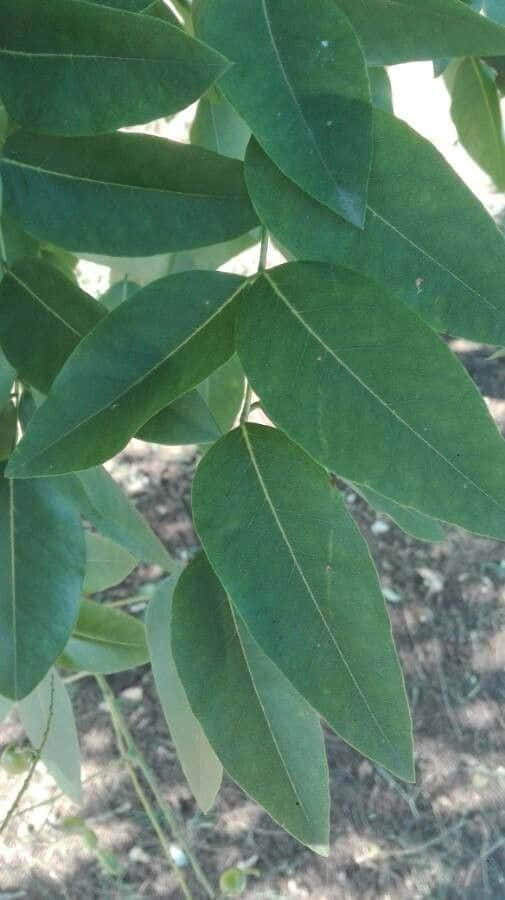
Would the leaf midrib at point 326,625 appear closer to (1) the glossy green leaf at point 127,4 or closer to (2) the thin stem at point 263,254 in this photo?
(2) the thin stem at point 263,254

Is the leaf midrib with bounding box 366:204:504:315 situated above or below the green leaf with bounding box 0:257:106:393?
above

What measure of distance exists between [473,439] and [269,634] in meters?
0.14

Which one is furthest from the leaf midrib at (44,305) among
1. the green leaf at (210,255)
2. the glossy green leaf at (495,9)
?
the glossy green leaf at (495,9)

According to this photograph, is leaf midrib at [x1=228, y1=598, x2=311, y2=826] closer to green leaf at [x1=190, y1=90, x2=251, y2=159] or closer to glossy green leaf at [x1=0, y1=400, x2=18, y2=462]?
glossy green leaf at [x1=0, y1=400, x2=18, y2=462]

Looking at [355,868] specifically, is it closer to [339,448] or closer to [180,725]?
[180,725]

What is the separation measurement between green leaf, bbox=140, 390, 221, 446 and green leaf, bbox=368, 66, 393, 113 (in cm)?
29

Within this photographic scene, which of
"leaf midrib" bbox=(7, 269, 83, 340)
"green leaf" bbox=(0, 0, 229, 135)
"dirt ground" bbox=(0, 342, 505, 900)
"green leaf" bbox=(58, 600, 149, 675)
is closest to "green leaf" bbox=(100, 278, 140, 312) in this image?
"green leaf" bbox=(58, 600, 149, 675)

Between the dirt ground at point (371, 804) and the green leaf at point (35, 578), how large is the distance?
1430mm

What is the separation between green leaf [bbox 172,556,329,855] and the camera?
0.61 metres

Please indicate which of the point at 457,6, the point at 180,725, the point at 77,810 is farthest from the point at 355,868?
the point at 457,6

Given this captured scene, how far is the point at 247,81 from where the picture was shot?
52cm

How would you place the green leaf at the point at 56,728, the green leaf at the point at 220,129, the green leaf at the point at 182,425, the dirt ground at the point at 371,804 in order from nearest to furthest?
the green leaf at the point at 182,425 → the green leaf at the point at 220,129 → the green leaf at the point at 56,728 → the dirt ground at the point at 371,804

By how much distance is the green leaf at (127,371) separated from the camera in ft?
1.66

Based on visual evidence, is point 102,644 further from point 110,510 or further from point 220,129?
point 220,129
